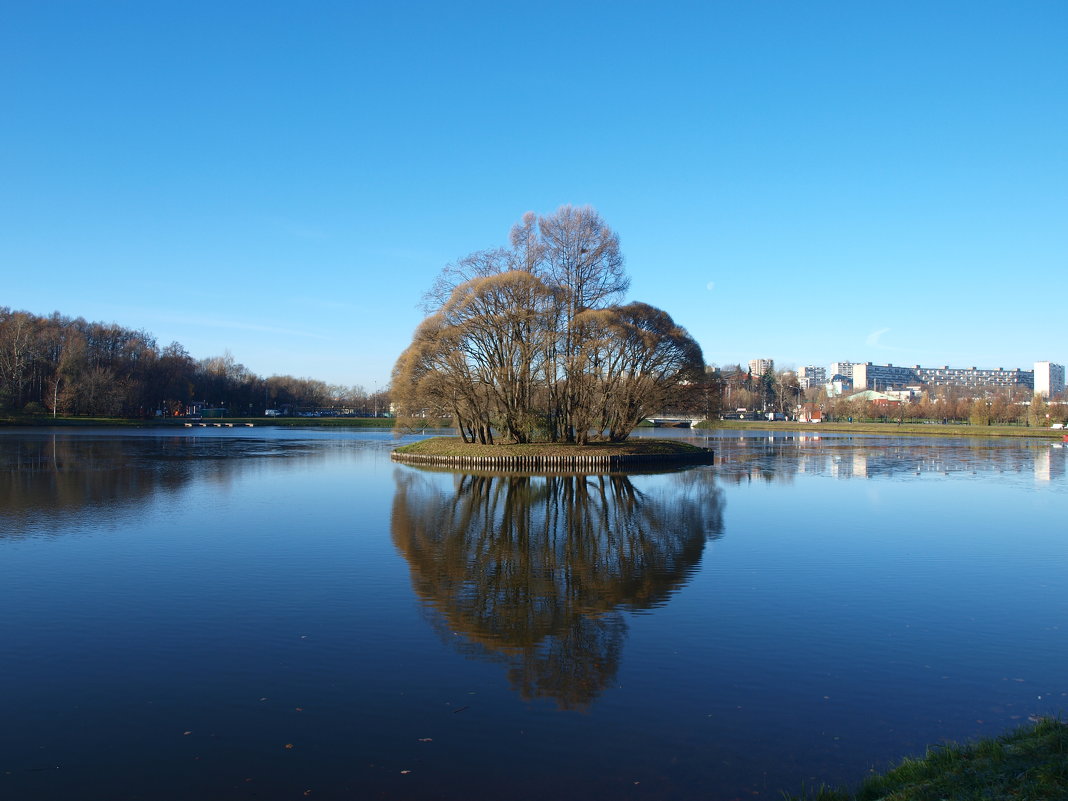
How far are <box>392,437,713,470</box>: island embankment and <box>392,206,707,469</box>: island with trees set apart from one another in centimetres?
16

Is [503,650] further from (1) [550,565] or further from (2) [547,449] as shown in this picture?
(2) [547,449]

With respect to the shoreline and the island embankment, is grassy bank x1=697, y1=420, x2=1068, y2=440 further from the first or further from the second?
the island embankment

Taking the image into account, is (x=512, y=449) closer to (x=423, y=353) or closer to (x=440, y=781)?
(x=423, y=353)

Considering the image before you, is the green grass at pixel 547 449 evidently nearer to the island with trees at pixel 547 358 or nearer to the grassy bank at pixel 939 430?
the island with trees at pixel 547 358

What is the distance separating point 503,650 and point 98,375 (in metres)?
95.1

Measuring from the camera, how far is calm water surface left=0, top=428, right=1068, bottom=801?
6.32 meters

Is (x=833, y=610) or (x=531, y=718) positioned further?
(x=833, y=610)

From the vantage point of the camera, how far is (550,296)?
4169 centimetres

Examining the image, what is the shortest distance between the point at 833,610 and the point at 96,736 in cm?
983

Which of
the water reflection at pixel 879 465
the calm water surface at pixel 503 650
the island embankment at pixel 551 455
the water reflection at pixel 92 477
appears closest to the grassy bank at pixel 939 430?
the water reflection at pixel 879 465

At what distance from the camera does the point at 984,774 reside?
5.29 m

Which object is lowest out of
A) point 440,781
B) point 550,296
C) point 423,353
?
point 440,781

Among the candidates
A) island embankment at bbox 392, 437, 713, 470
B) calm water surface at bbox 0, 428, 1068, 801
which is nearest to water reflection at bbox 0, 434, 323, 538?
calm water surface at bbox 0, 428, 1068, 801

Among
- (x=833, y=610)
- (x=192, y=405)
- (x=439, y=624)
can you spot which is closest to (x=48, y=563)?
(x=439, y=624)
